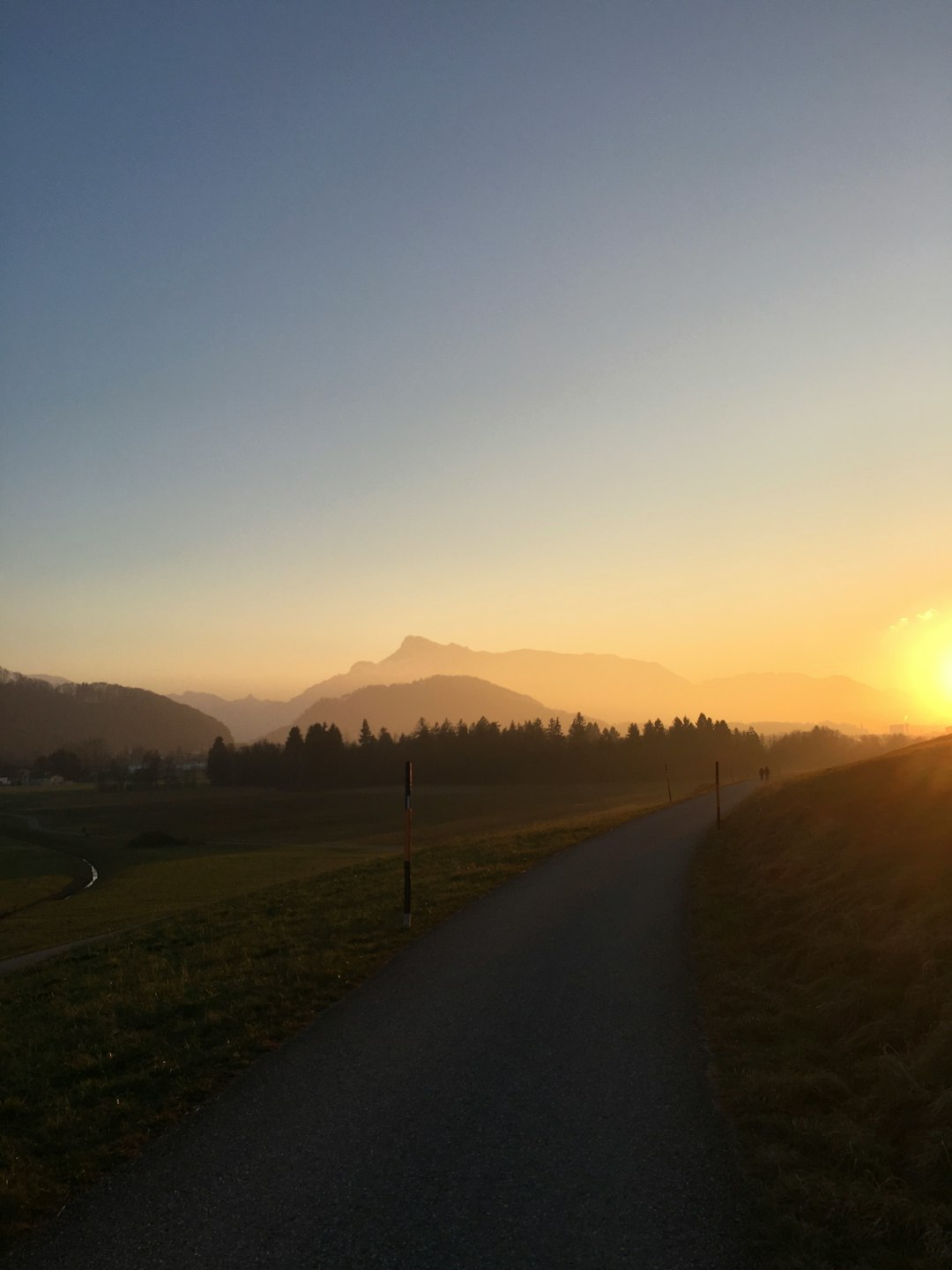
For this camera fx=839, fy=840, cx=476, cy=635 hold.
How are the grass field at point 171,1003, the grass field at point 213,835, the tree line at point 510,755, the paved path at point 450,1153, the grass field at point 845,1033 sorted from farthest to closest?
1. the tree line at point 510,755
2. the grass field at point 213,835
3. the grass field at point 171,1003
4. the grass field at point 845,1033
5. the paved path at point 450,1153

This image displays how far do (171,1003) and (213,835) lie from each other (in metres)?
77.5

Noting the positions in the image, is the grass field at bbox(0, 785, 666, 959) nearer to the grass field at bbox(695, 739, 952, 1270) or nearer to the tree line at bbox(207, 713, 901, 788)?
the tree line at bbox(207, 713, 901, 788)

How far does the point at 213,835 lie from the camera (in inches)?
3275

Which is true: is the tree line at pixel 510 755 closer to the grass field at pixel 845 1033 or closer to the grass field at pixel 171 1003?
the grass field at pixel 171 1003

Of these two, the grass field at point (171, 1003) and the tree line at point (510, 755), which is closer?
the grass field at point (171, 1003)

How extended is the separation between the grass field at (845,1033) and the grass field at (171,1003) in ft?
15.3

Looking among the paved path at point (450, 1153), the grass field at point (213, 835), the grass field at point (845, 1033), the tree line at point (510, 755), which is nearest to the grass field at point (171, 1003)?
the paved path at point (450, 1153)

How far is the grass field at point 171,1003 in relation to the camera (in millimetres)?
6492

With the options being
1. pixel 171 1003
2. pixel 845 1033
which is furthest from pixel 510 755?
pixel 845 1033

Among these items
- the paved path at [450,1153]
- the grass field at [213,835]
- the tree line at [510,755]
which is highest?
the tree line at [510,755]

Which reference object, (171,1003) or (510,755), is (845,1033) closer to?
(171,1003)

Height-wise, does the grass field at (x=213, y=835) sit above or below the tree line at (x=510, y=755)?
below

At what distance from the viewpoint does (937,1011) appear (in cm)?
804

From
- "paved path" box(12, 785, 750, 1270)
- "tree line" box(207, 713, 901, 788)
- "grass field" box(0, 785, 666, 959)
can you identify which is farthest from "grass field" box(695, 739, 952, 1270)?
"tree line" box(207, 713, 901, 788)
